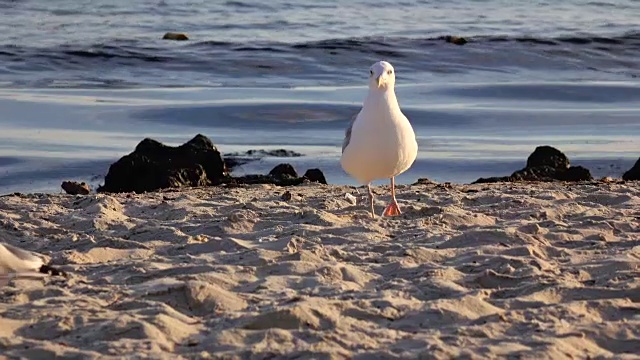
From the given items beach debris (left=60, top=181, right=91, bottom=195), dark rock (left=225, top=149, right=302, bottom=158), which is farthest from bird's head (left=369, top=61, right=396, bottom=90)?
dark rock (left=225, top=149, right=302, bottom=158)

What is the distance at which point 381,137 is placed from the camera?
6.96 meters

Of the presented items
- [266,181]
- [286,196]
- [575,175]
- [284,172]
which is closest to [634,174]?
[575,175]

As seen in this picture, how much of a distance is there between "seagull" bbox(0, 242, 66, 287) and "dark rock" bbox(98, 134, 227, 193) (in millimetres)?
4086

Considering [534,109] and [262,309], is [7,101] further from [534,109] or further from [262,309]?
[262,309]

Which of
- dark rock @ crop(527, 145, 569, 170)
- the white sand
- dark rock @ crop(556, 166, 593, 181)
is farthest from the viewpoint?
dark rock @ crop(527, 145, 569, 170)

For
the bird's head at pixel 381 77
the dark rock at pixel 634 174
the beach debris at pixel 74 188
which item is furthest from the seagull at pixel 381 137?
the dark rock at pixel 634 174

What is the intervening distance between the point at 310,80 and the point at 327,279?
13.2 m

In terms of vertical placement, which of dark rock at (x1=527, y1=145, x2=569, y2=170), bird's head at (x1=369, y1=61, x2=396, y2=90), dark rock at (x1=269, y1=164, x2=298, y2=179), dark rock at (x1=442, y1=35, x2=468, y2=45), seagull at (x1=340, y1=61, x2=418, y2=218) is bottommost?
dark rock at (x1=269, y1=164, x2=298, y2=179)

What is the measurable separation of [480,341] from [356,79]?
46.6 ft

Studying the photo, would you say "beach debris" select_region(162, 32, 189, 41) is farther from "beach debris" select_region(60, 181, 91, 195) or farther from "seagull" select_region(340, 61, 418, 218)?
"seagull" select_region(340, 61, 418, 218)

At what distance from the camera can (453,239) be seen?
616 cm

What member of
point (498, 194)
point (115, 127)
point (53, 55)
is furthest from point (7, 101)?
point (498, 194)

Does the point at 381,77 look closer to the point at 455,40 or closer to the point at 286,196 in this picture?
the point at 286,196

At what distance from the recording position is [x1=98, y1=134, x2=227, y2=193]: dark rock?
363 inches
